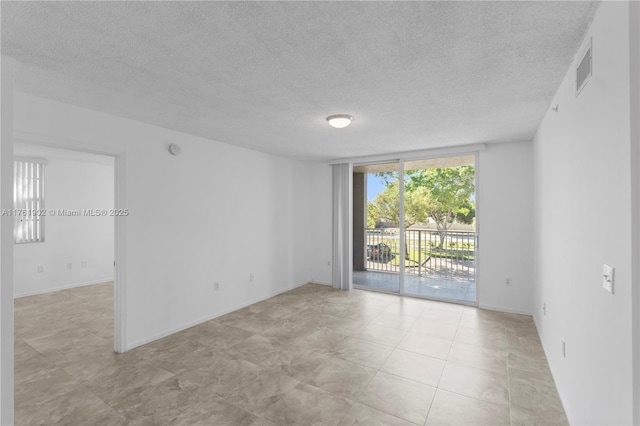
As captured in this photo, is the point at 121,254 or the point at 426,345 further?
the point at 426,345

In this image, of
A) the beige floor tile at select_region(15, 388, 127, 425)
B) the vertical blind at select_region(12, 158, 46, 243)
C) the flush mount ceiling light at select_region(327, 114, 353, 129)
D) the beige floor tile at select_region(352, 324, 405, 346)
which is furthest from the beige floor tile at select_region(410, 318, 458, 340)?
the vertical blind at select_region(12, 158, 46, 243)

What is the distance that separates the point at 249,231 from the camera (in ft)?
15.5

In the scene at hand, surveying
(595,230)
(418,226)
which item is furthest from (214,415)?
(418,226)

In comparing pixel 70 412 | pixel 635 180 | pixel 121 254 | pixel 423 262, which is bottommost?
pixel 70 412

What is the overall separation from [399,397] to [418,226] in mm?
4763

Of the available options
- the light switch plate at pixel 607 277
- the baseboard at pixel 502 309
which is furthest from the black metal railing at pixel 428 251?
the light switch plate at pixel 607 277

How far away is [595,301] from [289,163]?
4.75 m

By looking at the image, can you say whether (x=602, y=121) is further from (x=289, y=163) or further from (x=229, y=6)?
(x=289, y=163)

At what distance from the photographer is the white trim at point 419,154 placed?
14.3ft

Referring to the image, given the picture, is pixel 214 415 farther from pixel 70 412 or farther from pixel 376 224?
pixel 376 224

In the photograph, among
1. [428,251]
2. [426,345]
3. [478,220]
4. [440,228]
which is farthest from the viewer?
[440,228]

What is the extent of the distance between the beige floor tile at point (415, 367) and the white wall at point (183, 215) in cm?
252

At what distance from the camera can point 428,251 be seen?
6.45 metres

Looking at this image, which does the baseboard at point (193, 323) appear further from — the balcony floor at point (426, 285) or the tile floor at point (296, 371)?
the balcony floor at point (426, 285)
